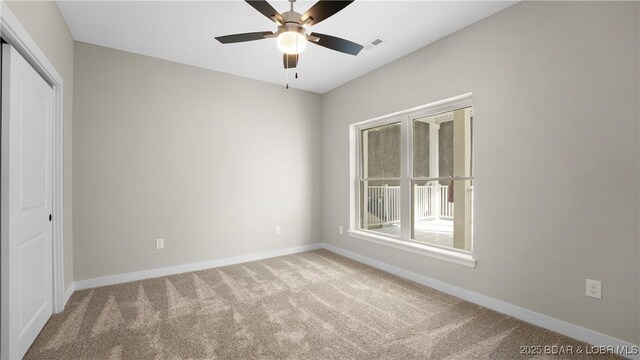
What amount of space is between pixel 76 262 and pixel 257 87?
3.08 metres

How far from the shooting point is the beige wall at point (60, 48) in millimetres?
1892

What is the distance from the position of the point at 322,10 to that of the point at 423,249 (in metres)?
2.59

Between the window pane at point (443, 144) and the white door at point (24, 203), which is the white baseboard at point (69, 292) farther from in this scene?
the window pane at point (443, 144)

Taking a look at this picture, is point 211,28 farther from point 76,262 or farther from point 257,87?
point 76,262

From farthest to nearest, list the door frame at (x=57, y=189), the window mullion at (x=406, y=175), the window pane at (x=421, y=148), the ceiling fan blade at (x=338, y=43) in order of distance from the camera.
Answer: the window mullion at (x=406, y=175) < the window pane at (x=421, y=148) < the door frame at (x=57, y=189) < the ceiling fan blade at (x=338, y=43)

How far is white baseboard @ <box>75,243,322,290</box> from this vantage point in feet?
10.2

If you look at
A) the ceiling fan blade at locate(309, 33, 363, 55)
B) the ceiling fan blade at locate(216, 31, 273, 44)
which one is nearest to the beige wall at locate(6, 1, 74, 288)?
the ceiling fan blade at locate(216, 31, 273, 44)

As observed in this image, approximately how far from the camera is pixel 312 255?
440cm

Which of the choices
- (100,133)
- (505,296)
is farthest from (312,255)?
(100,133)

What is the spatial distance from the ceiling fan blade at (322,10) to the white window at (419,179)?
166 cm

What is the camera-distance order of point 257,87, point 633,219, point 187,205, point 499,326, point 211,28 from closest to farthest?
point 633,219
point 499,326
point 211,28
point 187,205
point 257,87

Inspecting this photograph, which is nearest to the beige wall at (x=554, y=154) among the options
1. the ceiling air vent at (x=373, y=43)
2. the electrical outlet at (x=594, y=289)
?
the electrical outlet at (x=594, y=289)

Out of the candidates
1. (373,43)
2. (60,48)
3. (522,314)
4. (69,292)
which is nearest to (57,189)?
(69,292)

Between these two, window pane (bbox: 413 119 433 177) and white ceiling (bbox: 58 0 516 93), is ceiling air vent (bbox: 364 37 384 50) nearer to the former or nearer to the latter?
white ceiling (bbox: 58 0 516 93)
